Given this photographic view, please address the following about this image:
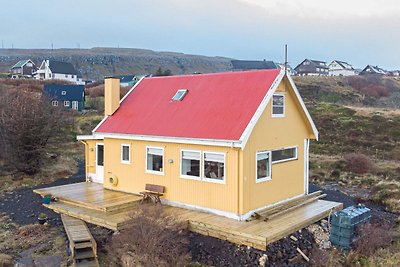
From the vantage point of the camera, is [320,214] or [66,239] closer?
[66,239]

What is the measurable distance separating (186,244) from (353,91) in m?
58.8

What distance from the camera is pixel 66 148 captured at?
3023 cm

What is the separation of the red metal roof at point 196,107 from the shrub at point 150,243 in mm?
3408

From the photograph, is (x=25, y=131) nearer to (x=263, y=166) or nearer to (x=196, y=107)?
(x=196, y=107)

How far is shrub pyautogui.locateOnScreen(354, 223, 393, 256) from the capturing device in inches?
472

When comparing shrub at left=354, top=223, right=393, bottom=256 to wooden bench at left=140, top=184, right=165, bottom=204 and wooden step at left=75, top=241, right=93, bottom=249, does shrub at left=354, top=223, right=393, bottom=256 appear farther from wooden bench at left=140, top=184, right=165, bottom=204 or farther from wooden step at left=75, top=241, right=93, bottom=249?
wooden step at left=75, top=241, right=93, bottom=249

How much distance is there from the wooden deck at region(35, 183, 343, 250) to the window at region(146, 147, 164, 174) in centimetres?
127

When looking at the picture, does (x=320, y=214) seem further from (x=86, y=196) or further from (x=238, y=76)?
(x=86, y=196)

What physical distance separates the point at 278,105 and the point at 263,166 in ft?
7.59

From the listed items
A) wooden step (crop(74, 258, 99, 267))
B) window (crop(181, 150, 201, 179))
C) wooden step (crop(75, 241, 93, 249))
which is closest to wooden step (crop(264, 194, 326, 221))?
window (crop(181, 150, 201, 179))

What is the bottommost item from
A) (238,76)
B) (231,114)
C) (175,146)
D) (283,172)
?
(283,172)

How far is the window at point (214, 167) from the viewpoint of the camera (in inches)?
500

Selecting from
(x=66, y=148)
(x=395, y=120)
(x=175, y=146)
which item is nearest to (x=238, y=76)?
(x=175, y=146)

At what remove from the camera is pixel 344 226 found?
1229 cm
